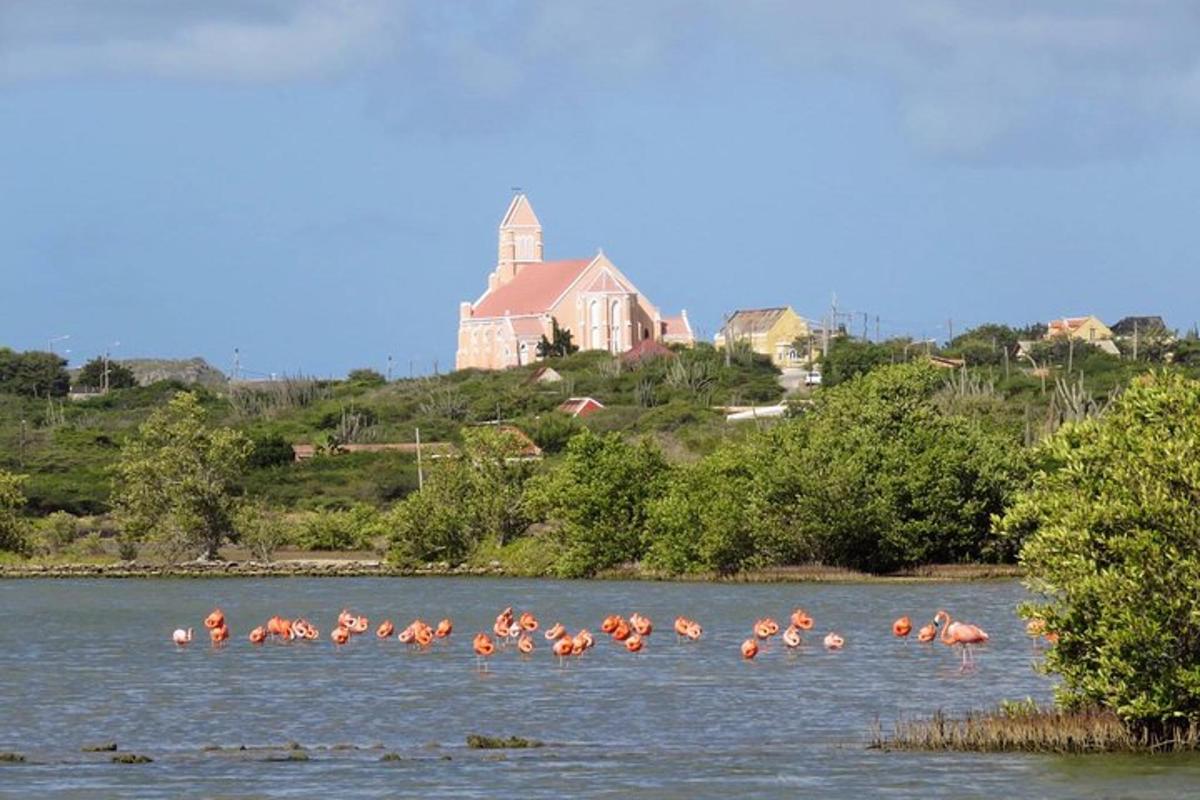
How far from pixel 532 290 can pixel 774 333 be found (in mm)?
19821

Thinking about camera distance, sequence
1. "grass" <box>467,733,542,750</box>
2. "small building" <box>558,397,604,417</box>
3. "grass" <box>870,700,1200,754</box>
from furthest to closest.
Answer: "small building" <box>558,397,604,417</box> → "grass" <box>467,733,542,750</box> → "grass" <box>870,700,1200,754</box>

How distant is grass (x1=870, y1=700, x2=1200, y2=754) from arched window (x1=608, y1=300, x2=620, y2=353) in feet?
463

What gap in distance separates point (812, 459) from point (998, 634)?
23.1 m

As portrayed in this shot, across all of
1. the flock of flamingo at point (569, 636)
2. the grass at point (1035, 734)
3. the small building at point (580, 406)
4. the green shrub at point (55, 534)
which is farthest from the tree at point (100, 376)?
the grass at point (1035, 734)

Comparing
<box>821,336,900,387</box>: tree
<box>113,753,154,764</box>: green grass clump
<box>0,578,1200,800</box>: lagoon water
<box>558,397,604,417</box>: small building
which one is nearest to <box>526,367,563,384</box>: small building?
<box>558,397,604,417</box>: small building

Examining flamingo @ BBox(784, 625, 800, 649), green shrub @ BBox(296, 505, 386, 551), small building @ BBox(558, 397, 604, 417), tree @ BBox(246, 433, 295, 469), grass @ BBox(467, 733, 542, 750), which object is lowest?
grass @ BBox(467, 733, 542, 750)

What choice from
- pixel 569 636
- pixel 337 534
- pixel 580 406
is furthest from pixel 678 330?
pixel 569 636

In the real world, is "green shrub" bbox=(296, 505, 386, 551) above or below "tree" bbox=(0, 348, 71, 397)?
below

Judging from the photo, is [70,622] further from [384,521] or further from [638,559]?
[384,521]

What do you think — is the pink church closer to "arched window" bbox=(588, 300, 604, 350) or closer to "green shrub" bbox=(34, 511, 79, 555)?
"arched window" bbox=(588, 300, 604, 350)

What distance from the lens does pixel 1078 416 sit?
80562mm

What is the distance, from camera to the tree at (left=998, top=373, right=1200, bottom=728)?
24.6 m

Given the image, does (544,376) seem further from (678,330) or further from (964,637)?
(964,637)

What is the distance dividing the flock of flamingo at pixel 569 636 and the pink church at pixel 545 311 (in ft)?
398
